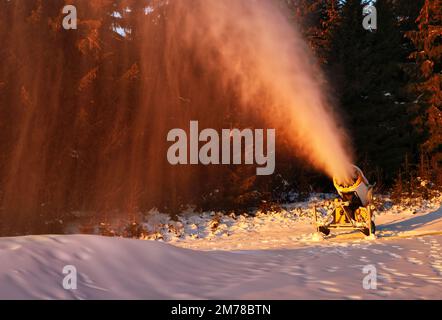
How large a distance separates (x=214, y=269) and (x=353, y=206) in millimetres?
6565

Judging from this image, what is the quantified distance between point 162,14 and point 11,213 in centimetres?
900

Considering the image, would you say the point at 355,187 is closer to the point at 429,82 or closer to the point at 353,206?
the point at 353,206

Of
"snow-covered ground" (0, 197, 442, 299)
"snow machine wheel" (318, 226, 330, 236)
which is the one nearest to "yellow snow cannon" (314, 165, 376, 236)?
"snow machine wheel" (318, 226, 330, 236)

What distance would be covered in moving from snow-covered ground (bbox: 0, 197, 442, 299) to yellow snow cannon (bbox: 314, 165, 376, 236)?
1.12 m

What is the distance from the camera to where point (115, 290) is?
4.75 m

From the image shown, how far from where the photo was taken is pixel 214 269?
6461 millimetres

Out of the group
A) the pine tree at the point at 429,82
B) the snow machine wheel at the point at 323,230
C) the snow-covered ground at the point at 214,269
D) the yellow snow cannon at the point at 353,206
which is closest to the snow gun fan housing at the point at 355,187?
the yellow snow cannon at the point at 353,206

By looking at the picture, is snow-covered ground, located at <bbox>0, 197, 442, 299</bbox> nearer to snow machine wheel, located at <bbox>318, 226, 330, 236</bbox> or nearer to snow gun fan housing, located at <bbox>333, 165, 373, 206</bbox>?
snow machine wheel, located at <bbox>318, 226, 330, 236</bbox>

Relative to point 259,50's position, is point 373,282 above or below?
below

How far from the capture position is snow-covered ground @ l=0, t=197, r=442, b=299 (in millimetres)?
4741

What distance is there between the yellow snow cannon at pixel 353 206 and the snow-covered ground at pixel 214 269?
3.67ft

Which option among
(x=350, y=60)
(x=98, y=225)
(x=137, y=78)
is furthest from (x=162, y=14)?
(x=350, y=60)

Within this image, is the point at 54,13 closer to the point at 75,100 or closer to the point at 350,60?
the point at 75,100

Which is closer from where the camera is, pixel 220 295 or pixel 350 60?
pixel 220 295
